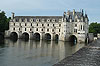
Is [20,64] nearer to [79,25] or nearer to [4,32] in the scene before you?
[79,25]

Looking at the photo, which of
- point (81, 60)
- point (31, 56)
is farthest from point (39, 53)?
point (81, 60)

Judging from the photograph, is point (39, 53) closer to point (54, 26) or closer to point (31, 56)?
point (31, 56)

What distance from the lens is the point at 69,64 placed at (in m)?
18.4

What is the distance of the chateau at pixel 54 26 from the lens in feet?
212

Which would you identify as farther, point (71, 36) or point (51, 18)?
point (51, 18)

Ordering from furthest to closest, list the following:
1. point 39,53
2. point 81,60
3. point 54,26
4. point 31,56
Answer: point 54,26, point 39,53, point 31,56, point 81,60

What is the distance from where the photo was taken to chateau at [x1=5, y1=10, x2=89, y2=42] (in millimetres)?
64500

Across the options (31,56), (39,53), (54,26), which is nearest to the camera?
(31,56)

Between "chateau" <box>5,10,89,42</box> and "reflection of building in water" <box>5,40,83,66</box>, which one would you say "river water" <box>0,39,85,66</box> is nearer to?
"reflection of building in water" <box>5,40,83,66</box>

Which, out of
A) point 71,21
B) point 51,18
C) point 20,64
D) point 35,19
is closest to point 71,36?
point 71,21

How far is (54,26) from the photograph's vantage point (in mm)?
71562

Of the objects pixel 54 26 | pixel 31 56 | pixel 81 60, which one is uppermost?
pixel 54 26

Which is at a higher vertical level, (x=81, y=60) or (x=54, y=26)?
(x=54, y=26)

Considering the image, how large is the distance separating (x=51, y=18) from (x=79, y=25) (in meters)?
13.8
